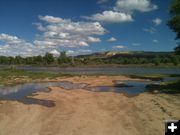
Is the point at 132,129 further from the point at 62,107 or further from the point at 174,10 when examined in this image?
the point at 174,10

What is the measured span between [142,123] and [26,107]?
39.1 feet

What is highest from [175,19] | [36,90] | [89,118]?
[175,19]

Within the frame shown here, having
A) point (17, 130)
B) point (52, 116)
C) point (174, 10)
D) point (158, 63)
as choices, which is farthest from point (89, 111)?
point (158, 63)

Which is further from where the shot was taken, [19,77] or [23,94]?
[19,77]

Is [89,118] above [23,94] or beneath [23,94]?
above

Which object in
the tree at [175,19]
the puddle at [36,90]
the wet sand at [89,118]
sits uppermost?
the tree at [175,19]

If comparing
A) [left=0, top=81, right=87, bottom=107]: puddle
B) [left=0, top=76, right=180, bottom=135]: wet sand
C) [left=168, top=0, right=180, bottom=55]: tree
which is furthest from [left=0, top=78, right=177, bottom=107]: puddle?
[left=168, top=0, right=180, bottom=55]: tree

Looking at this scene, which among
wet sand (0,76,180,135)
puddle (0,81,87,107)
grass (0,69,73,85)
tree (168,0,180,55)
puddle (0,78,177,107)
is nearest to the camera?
wet sand (0,76,180,135)

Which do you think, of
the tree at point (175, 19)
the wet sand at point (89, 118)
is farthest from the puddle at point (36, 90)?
the tree at point (175, 19)

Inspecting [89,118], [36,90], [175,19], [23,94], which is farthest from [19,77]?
[89,118]

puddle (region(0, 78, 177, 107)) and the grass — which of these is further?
the grass

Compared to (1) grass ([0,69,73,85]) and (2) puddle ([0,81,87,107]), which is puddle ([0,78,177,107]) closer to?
(2) puddle ([0,81,87,107])

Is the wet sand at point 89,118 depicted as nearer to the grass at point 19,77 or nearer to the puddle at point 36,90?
the puddle at point 36,90

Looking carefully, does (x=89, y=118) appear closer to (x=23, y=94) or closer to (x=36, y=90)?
(x=23, y=94)
